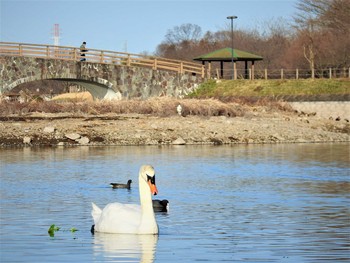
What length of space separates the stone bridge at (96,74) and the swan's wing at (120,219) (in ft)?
171

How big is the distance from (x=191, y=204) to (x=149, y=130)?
86.6ft

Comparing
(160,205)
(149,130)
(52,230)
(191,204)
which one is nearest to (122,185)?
(191,204)

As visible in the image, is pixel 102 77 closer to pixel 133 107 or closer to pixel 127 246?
pixel 133 107

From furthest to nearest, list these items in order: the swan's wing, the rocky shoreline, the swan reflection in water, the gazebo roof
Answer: the gazebo roof
the rocky shoreline
the swan's wing
the swan reflection in water

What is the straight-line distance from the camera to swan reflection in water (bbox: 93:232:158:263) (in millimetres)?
14875

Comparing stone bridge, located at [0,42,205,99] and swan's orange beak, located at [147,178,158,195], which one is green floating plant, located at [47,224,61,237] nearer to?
swan's orange beak, located at [147,178,158,195]

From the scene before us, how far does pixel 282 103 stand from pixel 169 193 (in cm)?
3732

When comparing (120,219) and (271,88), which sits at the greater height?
(271,88)

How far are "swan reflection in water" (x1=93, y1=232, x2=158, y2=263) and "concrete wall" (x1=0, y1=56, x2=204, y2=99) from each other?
52.6 m

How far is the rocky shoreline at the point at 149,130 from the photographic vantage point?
46.6m

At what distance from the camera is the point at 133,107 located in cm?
5475

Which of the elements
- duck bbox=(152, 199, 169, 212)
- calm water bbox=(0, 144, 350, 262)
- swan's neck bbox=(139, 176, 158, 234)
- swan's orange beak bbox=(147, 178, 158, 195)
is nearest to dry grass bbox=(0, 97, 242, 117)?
calm water bbox=(0, 144, 350, 262)

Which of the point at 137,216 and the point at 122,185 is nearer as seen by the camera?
the point at 137,216

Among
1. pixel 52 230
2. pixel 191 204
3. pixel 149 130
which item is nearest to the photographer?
pixel 52 230
